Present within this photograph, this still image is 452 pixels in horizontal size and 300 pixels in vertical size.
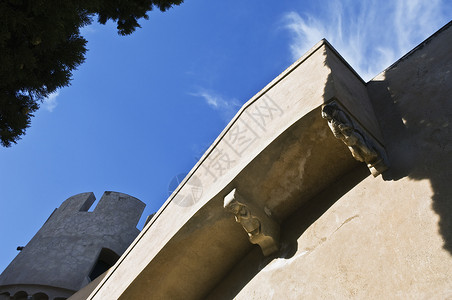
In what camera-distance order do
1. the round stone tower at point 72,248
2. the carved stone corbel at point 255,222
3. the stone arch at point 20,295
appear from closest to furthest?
the carved stone corbel at point 255,222 < the stone arch at point 20,295 < the round stone tower at point 72,248

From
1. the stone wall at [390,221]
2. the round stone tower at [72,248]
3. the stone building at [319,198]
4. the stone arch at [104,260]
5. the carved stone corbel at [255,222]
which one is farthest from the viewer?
the stone arch at [104,260]

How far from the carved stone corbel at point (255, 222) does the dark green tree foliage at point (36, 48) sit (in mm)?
2008

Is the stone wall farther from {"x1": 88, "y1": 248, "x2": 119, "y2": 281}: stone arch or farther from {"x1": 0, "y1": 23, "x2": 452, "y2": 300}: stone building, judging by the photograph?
{"x1": 88, "y1": 248, "x2": 119, "y2": 281}: stone arch

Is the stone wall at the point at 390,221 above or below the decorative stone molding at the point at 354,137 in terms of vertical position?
below

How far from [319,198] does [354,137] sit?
0.95 meters

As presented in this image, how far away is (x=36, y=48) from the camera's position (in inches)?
140

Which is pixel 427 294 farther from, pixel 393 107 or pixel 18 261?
pixel 18 261

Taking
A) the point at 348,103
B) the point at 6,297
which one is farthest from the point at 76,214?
the point at 348,103

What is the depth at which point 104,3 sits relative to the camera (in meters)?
4.25

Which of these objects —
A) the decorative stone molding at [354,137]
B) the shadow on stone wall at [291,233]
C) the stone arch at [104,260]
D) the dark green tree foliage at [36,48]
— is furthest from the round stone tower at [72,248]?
the decorative stone molding at [354,137]

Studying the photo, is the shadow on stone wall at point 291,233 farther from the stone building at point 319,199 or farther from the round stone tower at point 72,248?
the round stone tower at point 72,248

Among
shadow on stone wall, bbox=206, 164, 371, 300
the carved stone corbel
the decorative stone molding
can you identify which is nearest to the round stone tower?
shadow on stone wall, bbox=206, 164, 371, 300

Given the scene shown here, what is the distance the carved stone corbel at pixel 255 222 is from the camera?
4301mm

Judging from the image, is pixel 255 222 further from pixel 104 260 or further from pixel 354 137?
pixel 104 260
